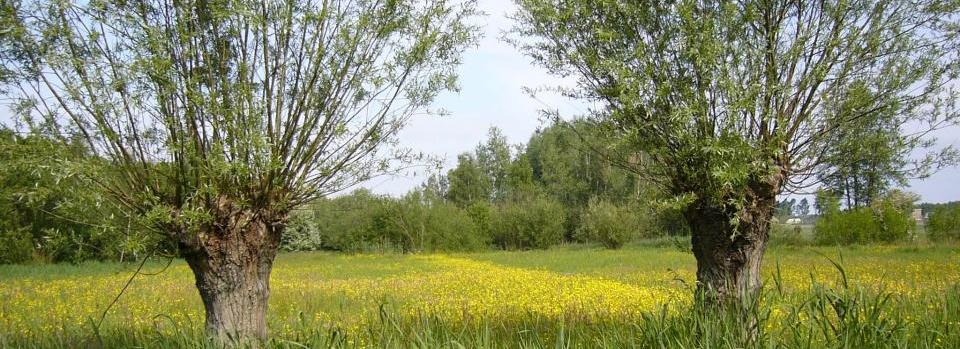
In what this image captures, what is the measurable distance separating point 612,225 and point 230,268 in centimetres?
3776

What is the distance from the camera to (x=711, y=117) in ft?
15.8

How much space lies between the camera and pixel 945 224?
30047 millimetres

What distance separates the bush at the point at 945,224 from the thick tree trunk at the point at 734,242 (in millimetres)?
31114

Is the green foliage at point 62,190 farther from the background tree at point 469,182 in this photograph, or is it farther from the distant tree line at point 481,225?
the background tree at point 469,182

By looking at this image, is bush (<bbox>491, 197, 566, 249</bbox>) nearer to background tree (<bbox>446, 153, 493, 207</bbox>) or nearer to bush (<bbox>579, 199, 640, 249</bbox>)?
bush (<bbox>579, 199, 640, 249</bbox>)

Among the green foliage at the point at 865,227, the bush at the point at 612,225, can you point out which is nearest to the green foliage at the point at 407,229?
the bush at the point at 612,225

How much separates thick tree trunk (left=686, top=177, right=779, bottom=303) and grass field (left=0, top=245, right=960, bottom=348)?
0.26 m

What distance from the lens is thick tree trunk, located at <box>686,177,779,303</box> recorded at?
5.04m

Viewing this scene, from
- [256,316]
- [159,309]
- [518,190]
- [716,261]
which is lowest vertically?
[159,309]

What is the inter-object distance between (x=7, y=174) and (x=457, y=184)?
6478 cm

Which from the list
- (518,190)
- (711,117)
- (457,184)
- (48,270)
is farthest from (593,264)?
(457,184)

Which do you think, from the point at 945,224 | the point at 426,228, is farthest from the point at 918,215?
the point at 426,228

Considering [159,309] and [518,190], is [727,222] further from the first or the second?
[518,190]

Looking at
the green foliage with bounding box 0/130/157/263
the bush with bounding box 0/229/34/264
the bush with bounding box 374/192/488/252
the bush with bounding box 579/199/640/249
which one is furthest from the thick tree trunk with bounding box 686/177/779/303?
the bush with bounding box 374/192/488/252
